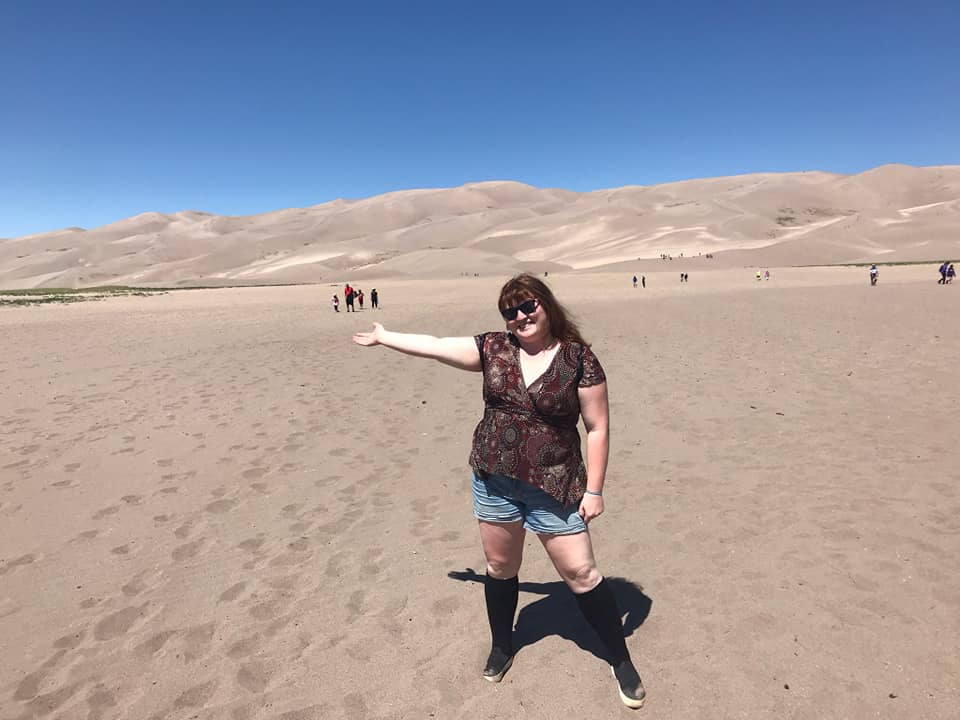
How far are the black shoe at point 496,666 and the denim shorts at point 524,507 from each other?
96cm

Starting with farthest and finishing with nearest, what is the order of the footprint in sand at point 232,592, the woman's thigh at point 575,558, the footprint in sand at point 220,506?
1. the footprint in sand at point 220,506
2. the footprint in sand at point 232,592
3. the woman's thigh at point 575,558

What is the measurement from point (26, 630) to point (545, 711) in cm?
359

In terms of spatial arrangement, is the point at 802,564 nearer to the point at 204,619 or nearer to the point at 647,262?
the point at 204,619

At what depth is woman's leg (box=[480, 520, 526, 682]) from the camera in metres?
2.88

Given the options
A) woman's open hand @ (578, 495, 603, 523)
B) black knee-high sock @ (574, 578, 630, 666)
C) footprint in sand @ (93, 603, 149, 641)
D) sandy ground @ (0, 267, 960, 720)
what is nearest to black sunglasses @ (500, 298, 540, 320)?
woman's open hand @ (578, 495, 603, 523)

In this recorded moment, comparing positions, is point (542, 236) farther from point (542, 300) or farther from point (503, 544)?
point (503, 544)

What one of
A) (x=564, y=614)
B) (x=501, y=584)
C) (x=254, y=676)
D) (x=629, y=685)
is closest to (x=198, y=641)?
(x=254, y=676)

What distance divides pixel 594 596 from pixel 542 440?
913 millimetres

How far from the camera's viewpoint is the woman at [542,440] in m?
2.64

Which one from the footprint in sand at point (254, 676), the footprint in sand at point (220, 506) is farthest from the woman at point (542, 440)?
the footprint in sand at point (220, 506)

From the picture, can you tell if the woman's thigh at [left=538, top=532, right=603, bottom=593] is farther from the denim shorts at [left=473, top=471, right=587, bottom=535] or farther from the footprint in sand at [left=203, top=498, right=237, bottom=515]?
the footprint in sand at [left=203, top=498, right=237, bottom=515]

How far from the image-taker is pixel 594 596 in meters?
2.82

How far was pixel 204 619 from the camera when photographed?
375 centimetres

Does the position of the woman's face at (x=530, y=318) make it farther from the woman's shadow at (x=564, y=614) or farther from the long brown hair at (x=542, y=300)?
the woman's shadow at (x=564, y=614)
